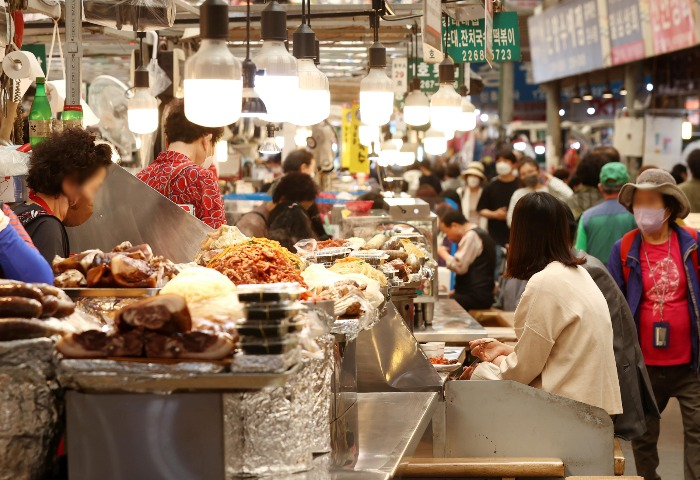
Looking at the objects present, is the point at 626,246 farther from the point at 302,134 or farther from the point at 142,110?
the point at 302,134

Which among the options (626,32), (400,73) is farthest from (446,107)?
(626,32)

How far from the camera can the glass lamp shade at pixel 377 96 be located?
5.50 metres

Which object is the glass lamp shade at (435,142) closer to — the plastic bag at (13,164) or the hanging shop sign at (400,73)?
the hanging shop sign at (400,73)

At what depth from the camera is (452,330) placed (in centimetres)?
725

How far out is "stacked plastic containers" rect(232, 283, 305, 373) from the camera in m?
2.30

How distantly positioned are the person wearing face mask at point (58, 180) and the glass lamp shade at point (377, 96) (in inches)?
73.5

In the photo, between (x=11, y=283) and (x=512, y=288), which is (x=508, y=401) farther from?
(x=512, y=288)

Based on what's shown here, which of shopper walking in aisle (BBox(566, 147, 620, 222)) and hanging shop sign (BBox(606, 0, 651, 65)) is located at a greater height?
hanging shop sign (BBox(606, 0, 651, 65))

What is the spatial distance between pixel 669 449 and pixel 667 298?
2.29 metres

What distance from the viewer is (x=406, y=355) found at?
4.55 meters

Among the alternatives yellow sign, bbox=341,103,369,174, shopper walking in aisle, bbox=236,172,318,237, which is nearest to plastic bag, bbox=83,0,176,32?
shopper walking in aisle, bbox=236,172,318,237

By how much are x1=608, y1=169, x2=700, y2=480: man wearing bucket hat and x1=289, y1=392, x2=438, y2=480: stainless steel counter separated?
2486 mm

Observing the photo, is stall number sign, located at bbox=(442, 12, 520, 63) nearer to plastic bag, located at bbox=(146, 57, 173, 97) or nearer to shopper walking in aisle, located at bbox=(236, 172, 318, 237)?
shopper walking in aisle, located at bbox=(236, 172, 318, 237)

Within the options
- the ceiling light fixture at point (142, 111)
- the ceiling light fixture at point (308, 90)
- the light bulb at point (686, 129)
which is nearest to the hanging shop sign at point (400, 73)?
the ceiling light fixture at point (142, 111)
